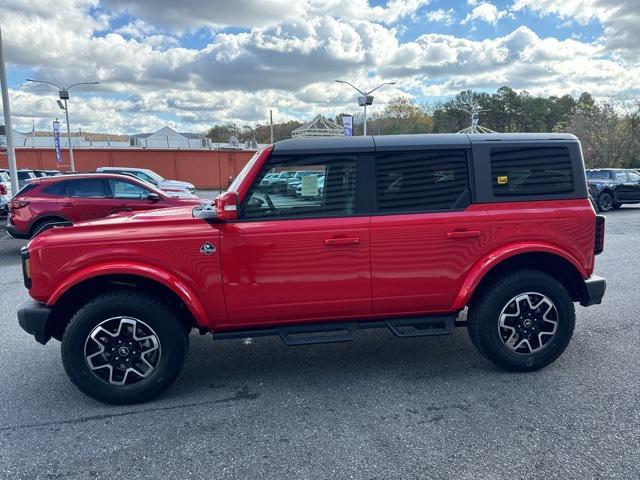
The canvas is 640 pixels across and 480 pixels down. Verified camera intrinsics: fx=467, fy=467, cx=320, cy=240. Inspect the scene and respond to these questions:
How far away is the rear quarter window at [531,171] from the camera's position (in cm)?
378

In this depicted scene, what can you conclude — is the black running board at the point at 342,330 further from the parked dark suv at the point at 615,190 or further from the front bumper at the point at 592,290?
the parked dark suv at the point at 615,190

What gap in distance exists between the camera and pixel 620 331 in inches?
189

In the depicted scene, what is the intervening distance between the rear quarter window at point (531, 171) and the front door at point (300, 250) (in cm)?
118

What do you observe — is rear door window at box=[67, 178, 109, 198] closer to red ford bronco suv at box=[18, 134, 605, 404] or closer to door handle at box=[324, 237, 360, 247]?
red ford bronco suv at box=[18, 134, 605, 404]

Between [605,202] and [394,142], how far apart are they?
17.4m

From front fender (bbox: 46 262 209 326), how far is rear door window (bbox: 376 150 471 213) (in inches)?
63.6

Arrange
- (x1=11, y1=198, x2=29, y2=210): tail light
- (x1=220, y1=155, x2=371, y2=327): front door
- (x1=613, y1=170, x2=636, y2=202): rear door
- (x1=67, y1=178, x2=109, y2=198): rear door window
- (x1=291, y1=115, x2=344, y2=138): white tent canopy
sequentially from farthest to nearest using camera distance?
(x1=613, y1=170, x2=636, y2=202): rear door → (x1=291, y1=115, x2=344, y2=138): white tent canopy → (x1=67, y1=178, x2=109, y2=198): rear door window → (x1=11, y1=198, x2=29, y2=210): tail light → (x1=220, y1=155, x2=371, y2=327): front door

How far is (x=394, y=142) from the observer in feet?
12.3

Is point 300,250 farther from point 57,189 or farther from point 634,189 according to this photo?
point 634,189

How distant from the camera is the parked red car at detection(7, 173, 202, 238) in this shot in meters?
9.59

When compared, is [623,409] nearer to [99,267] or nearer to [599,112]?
[99,267]

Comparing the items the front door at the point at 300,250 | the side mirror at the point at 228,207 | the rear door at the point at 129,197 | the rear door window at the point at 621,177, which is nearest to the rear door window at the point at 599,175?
the rear door window at the point at 621,177

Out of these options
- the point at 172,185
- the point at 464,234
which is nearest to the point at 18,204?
the point at 464,234

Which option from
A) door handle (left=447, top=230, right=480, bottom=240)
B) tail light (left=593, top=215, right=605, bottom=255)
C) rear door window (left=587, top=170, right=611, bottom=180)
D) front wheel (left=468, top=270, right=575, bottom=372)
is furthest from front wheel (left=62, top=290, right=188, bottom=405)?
rear door window (left=587, top=170, right=611, bottom=180)
